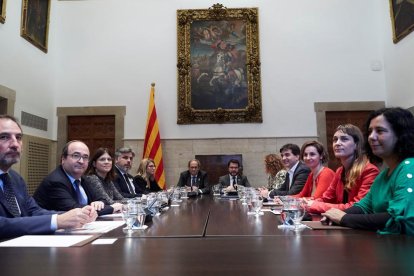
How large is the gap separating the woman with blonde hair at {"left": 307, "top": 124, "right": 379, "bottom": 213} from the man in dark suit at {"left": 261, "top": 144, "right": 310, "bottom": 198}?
4.47 ft

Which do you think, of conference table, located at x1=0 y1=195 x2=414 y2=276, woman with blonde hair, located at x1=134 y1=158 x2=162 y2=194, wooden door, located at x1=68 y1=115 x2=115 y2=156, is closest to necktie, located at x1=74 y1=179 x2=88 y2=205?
conference table, located at x1=0 y1=195 x2=414 y2=276

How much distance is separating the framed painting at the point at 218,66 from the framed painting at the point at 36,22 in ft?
9.96

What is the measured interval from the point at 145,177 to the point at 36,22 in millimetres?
4350

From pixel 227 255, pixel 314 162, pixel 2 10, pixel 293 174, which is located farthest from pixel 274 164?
pixel 2 10

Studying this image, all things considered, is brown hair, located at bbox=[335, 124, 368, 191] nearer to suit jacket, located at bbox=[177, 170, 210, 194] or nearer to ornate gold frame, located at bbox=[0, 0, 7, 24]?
suit jacket, located at bbox=[177, 170, 210, 194]

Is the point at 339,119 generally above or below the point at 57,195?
above

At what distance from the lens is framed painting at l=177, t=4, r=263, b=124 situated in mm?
8438

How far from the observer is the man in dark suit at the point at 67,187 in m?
2.74

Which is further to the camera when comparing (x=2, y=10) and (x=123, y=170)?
(x=2, y=10)

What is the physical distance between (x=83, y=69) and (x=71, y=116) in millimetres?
1193

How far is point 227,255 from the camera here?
123 cm

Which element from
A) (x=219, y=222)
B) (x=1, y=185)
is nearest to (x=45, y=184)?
(x=1, y=185)

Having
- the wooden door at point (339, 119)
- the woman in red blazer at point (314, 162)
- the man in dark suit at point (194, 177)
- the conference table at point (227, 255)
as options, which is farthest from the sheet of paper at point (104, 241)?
the wooden door at point (339, 119)

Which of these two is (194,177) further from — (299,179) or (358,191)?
(358,191)
